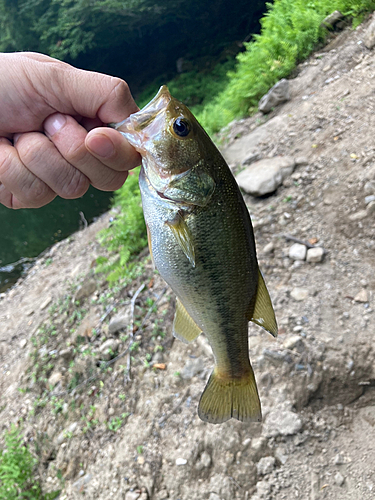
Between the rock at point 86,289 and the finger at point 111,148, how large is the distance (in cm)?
429

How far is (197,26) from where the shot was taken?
22.9 meters

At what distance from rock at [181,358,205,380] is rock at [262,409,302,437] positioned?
82 centimetres

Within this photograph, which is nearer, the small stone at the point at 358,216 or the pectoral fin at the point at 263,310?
the pectoral fin at the point at 263,310

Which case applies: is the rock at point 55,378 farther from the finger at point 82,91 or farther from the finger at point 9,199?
the finger at point 82,91

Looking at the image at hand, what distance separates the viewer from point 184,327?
6.56ft

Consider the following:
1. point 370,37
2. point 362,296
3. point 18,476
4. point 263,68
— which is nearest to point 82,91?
point 362,296

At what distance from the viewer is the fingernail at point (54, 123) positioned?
5.80 ft

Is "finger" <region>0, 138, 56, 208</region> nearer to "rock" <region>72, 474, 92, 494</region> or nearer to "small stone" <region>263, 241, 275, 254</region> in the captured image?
"small stone" <region>263, 241, 275, 254</region>

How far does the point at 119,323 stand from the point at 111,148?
3197mm

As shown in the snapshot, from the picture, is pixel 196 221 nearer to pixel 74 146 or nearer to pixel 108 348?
pixel 74 146

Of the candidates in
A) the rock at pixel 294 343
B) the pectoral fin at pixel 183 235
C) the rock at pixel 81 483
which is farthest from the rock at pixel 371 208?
the rock at pixel 81 483

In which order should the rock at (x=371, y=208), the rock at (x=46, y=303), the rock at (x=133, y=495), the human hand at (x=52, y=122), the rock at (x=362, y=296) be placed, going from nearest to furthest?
the human hand at (x=52, y=122) → the rock at (x=133, y=495) → the rock at (x=362, y=296) → the rock at (x=371, y=208) → the rock at (x=46, y=303)

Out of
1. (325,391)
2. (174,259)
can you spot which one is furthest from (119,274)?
(174,259)

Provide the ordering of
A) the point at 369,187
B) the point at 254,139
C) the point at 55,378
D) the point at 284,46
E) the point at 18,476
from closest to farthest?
the point at 18,476 → the point at 369,187 → the point at 55,378 → the point at 254,139 → the point at 284,46
